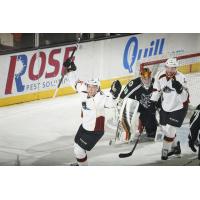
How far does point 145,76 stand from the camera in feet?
20.0

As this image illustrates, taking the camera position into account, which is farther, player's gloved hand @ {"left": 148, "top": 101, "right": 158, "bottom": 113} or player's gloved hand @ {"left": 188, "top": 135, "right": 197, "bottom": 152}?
player's gloved hand @ {"left": 188, "top": 135, "right": 197, "bottom": 152}

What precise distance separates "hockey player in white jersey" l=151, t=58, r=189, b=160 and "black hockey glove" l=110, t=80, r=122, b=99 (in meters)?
0.32

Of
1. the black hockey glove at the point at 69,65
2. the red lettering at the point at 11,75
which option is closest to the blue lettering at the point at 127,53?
the black hockey glove at the point at 69,65

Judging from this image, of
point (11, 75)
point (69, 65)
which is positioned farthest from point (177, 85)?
point (11, 75)

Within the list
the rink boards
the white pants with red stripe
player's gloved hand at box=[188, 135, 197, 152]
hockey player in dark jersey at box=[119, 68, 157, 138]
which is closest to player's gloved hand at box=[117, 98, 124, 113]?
hockey player in dark jersey at box=[119, 68, 157, 138]

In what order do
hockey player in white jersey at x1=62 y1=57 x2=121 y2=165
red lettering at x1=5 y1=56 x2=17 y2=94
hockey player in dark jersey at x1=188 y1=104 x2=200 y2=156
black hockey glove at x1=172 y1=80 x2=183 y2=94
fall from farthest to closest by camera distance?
hockey player in dark jersey at x1=188 y1=104 x2=200 y2=156
black hockey glove at x1=172 y1=80 x2=183 y2=94
hockey player in white jersey at x1=62 y1=57 x2=121 y2=165
red lettering at x1=5 y1=56 x2=17 y2=94

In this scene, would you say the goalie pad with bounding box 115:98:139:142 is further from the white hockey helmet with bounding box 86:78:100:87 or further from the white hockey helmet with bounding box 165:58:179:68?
the white hockey helmet with bounding box 165:58:179:68

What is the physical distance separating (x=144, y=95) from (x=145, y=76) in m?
0.17

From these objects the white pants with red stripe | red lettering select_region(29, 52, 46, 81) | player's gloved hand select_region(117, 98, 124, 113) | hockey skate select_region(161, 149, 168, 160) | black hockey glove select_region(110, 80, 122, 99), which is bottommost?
hockey skate select_region(161, 149, 168, 160)

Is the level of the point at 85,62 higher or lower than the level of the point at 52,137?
higher

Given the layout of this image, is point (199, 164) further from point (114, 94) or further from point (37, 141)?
point (37, 141)

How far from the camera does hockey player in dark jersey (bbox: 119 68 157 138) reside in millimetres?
6094

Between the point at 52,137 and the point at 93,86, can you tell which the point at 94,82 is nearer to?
the point at 93,86

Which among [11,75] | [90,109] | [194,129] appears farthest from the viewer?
[194,129]
